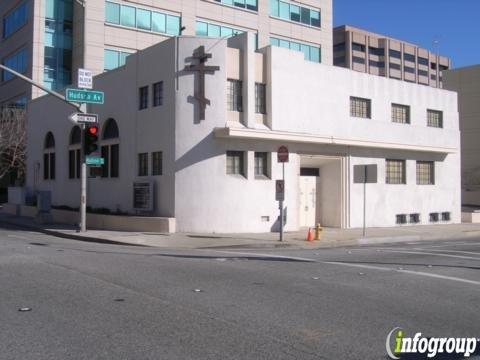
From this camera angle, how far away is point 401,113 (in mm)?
29469

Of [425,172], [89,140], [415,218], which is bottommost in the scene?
[415,218]

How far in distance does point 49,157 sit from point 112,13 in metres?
14.9

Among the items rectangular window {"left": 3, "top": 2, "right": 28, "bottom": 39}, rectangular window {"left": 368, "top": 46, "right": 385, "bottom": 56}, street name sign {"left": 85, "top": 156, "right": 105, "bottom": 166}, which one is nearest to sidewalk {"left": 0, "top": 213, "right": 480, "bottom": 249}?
street name sign {"left": 85, "top": 156, "right": 105, "bottom": 166}

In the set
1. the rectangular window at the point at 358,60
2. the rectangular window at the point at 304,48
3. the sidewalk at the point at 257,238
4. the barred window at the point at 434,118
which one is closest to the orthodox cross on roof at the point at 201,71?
the sidewalk at the point at 257,238

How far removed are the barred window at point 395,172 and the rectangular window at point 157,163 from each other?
38.1ft

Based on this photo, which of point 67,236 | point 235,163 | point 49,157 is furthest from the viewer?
point 49,157

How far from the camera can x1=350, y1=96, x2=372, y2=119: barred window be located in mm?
27109

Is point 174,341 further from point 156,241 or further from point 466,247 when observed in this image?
point 466,247

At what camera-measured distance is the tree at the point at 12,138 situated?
4281 cm

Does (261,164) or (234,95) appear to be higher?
(234,95)

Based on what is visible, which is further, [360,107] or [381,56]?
[381,56]

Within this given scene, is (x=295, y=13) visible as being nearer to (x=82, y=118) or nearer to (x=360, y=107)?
(x=360, y=107)

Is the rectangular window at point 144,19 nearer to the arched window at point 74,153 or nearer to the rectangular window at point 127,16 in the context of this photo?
the rectangular window at point 127,16

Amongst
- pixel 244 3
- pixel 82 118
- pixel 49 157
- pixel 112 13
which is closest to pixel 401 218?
pixel 82 118
